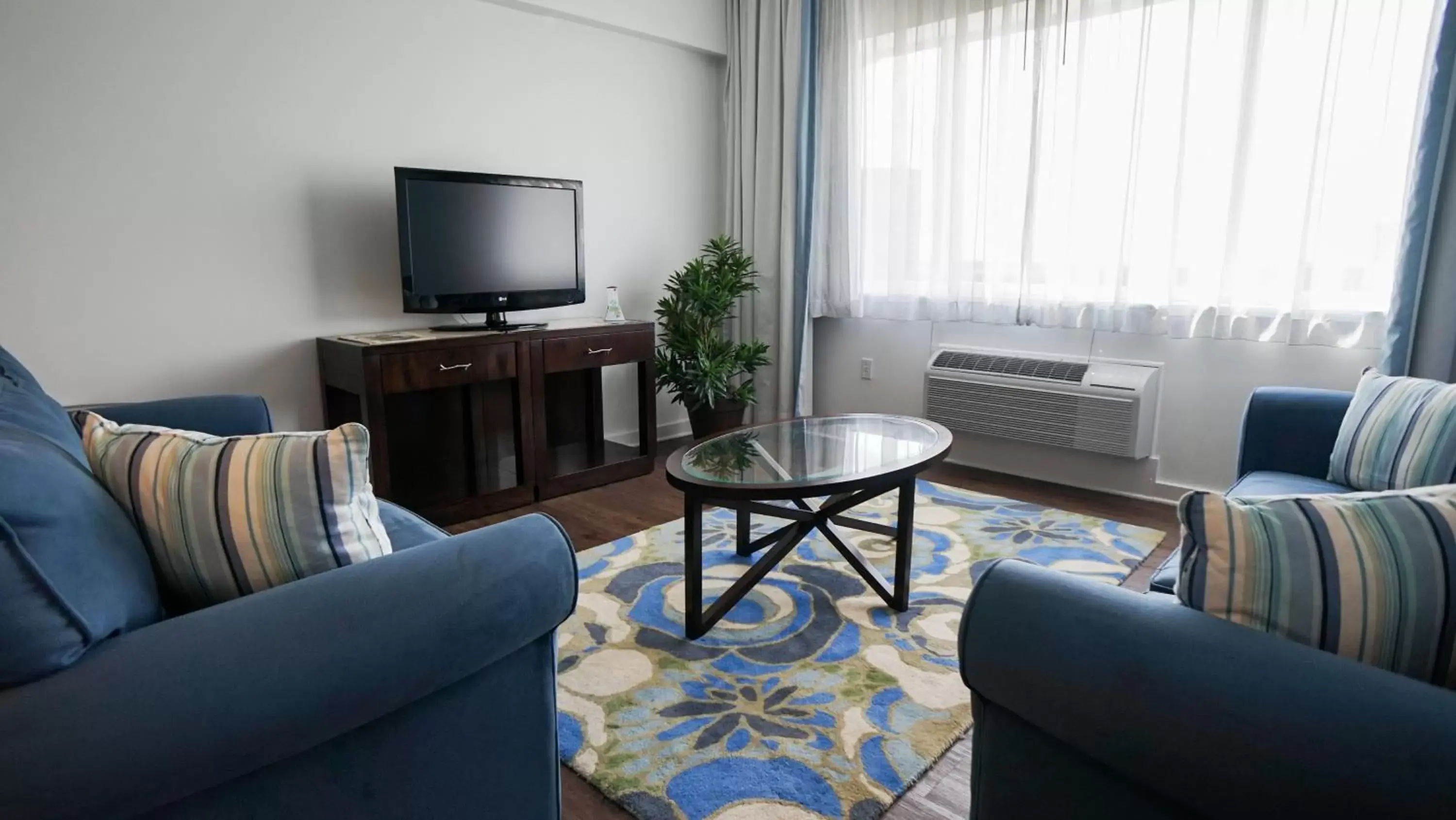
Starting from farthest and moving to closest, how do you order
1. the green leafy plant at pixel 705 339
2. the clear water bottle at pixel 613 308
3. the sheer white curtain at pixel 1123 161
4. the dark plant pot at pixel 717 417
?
the dark plant pot at pixel 717 417 → the green leafy plant at pixel 705 339 → the clear water bottle at pixel 613 308 → the sheer white curtain at pixel 1123 161

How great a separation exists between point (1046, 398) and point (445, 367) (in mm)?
2639

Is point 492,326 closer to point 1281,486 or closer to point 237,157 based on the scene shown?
point 237,157

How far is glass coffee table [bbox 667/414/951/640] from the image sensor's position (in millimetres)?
2041

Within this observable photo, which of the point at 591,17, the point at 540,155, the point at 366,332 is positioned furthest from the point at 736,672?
the point at 591,17

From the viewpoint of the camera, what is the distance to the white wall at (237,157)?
8.41ft

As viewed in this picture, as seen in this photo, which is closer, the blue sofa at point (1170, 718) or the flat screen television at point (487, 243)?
the blue sofa at point (1170, 718)

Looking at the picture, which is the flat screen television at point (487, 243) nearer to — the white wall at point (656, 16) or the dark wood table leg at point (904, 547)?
the white wall at point (656, 16)

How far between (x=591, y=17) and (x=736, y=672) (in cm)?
325

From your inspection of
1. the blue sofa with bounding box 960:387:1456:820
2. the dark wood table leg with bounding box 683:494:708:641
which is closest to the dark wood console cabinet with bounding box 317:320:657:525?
the dark wood table leg with bounding box 683:494:708:641

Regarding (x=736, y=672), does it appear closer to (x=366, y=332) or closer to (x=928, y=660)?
(x=928, y=660)

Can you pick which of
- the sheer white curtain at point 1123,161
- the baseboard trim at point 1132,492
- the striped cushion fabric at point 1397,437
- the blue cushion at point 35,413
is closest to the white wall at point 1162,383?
the baseboard trim at point 1132,492

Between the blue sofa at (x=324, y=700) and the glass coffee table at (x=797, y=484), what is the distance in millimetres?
855

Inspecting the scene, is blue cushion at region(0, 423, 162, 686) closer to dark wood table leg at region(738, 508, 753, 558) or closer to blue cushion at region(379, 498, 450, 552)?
blue cushion at region(379, 498, 450, 552)

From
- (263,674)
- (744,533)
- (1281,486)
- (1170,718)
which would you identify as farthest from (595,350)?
(1170,718)
